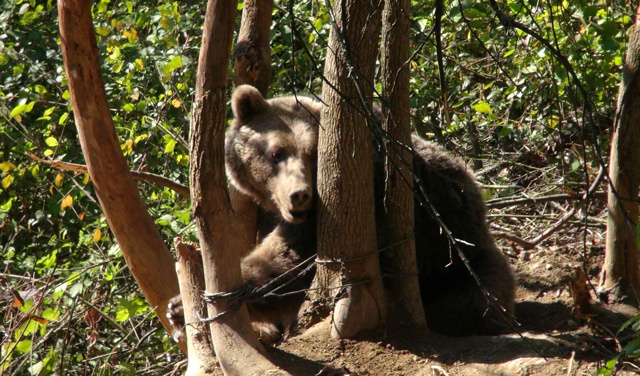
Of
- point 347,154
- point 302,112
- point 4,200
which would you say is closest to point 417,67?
point 302,112

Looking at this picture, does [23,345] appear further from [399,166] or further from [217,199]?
[399,166]

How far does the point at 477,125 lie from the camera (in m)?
6.98

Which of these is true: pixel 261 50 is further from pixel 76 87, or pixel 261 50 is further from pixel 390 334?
pixel 390 334

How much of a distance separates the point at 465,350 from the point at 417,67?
3.39 m

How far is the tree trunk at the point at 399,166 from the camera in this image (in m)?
3.54

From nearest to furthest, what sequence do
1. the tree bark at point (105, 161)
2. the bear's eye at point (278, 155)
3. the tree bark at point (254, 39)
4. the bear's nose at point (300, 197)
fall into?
the tree bark at point (105, 161), the bear's nose at point (300, 197), the bear's eye at point (278, 155), the tree bark at point (254, 39)

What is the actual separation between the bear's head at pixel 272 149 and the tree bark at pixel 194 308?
28.3 inches

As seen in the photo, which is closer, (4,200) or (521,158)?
(521,158)

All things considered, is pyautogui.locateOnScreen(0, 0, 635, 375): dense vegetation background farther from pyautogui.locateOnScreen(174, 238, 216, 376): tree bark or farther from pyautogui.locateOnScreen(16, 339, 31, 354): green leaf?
pyautogui.locateOnScreen(174, 238, 216, 376): tree bark

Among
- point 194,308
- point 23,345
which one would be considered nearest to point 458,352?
point 194,308

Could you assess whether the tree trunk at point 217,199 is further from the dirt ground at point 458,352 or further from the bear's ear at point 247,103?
the bear's ear at point 247,103

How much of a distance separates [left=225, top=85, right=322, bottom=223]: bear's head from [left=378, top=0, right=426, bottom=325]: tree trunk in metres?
0.58

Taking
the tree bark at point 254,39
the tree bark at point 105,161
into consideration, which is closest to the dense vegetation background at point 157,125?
the tree bark at point 254,39

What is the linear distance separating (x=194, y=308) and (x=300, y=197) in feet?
2.91
